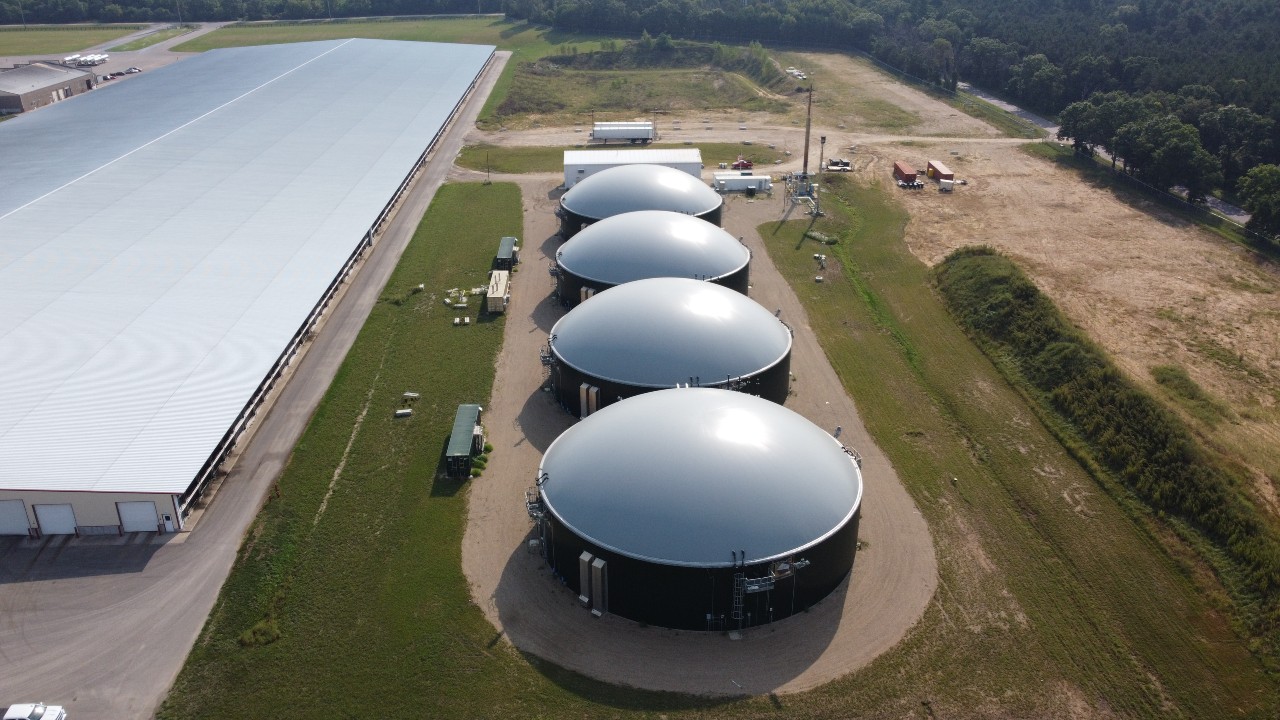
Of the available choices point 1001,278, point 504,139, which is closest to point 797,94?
point 504,139

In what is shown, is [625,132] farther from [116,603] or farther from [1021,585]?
[116,603]

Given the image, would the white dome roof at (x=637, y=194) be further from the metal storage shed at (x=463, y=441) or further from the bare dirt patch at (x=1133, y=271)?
the metal storage shed at (x=463, y=441)

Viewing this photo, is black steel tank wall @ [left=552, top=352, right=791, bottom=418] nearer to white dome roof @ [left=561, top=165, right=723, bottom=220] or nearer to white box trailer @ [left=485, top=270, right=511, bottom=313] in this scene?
white box trailer @ [left=485, top=270, right=511, bottom=313]

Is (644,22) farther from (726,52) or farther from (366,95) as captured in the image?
(366,95)

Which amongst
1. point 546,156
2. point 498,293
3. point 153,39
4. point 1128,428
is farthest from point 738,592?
point 153,39

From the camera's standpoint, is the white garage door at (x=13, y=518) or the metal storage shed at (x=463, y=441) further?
the metal storage shed at (x=463, y=441)

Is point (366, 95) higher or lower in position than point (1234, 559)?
higher

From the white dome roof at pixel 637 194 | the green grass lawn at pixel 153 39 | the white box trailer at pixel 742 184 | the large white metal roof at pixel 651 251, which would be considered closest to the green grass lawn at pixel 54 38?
the green grass lawn at pixel 153 39
